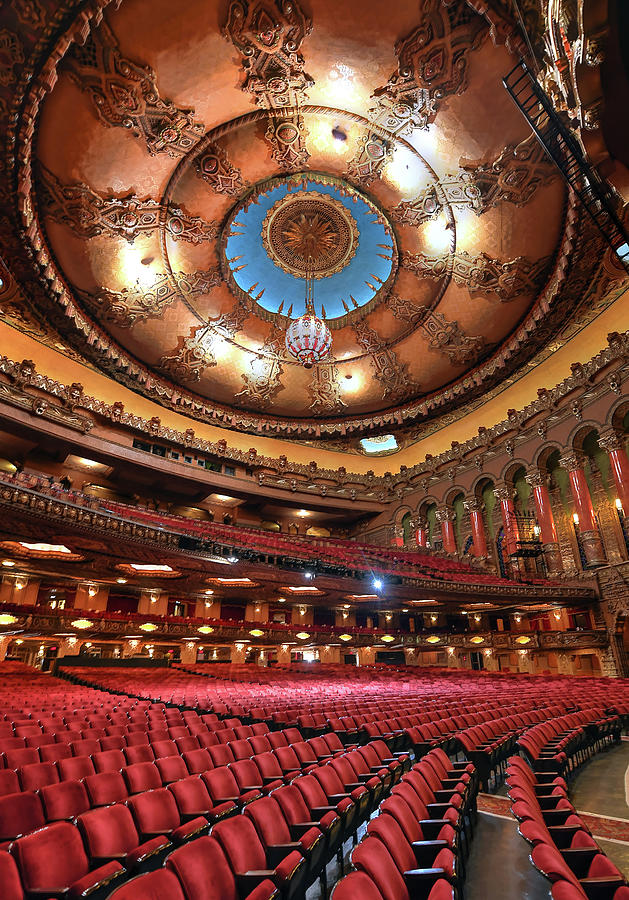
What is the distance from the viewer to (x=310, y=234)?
19625mm

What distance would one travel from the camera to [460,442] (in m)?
21.7

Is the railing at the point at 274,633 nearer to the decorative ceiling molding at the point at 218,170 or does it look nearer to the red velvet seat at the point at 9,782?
the red velvet seat at the point at 9,782

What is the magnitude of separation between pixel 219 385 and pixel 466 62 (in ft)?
49.9

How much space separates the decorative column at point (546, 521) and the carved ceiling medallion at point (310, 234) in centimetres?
1164

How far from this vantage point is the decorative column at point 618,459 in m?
14.1

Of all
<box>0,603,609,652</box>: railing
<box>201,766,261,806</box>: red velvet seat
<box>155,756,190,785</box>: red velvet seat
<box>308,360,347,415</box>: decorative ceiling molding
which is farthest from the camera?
<box>308,360,347,415</box>: decorative ceiling molding

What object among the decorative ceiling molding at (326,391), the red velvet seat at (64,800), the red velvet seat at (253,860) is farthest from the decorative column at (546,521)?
the red velvet seat at (64,800)

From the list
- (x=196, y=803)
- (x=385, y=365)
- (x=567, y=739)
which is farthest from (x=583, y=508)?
(x=196, y=803)

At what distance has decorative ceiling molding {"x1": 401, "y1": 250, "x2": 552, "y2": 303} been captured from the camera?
17.0 meters

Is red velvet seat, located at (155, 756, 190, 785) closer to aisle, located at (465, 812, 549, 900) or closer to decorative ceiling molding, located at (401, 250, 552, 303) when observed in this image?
aisle, located at (465, 812, 549, 900)

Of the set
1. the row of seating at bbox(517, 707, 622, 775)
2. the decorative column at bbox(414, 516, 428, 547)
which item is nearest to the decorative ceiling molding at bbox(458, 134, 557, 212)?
the decorative column at bbox(414, 516, 428, 547)

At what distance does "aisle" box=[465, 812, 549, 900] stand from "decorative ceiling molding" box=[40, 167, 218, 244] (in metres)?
17.1

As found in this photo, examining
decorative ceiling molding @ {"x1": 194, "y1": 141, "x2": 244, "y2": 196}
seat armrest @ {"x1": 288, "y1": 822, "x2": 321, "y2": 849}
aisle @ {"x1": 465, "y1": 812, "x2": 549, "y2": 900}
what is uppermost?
decorative ceiling molding @ {"x1": 194, "y1": 141, "x2": 244, "y2": 196}

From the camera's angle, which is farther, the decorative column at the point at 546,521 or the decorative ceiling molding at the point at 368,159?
the decorative column at the point at 546,521
